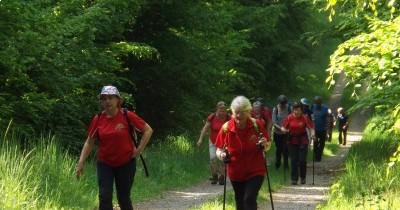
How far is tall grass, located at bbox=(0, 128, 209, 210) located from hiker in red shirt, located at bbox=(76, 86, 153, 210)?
0.91 meters

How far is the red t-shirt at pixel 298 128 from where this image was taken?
15.6 metres

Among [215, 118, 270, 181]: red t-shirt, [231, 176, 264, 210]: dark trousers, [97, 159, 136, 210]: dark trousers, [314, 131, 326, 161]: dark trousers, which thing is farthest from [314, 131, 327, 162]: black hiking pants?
[97, 159, 136, 210]: dark trousers

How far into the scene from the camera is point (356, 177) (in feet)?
40.5

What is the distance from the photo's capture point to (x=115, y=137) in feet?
27.3

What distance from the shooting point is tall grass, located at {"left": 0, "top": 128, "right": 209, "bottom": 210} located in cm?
880

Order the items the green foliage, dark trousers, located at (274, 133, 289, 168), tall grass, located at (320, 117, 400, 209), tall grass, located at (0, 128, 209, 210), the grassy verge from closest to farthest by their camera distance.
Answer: tall grass, located at (0, 128, 209, 210) < tall grass, located at (320, 117, 400, 209) < the grassy verge < the green foliage < dark trousers, located at (274, 133, 289, 168)

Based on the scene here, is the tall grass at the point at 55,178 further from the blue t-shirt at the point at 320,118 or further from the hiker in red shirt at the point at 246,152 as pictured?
the blue t-shirt at the point at 320,118

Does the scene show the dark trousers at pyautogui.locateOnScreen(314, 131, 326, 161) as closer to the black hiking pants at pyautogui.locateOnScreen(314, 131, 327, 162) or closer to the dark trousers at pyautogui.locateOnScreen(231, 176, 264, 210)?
the black hiking pants at pyautogui.locateOnScreen(314, 131, 327, 162)

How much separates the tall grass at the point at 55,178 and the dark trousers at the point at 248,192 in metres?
2.47

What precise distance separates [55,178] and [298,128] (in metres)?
6.51

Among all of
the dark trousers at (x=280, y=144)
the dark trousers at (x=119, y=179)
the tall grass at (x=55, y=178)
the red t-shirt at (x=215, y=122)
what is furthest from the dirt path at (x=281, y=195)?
the dark trousers at (x=119, y=179)

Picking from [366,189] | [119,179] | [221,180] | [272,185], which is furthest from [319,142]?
[119,179]

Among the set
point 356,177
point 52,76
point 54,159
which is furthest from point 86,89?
point 356,177

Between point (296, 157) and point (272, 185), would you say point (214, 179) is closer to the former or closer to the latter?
point (272, 185)
